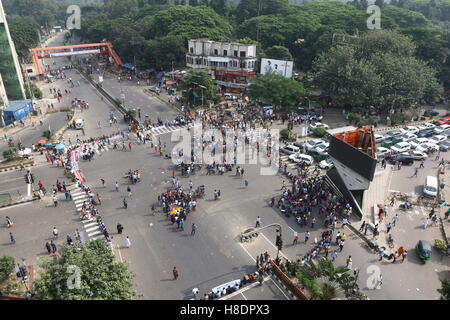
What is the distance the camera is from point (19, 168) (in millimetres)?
41250

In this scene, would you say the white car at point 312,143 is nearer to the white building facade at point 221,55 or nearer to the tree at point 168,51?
the white building facade at point 221,55

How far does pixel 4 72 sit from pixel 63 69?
3892cm

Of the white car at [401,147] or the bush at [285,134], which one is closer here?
the white car at [401,147]

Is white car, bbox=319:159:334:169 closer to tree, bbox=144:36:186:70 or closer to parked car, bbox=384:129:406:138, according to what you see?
parked car, bbox=384:129:406:138

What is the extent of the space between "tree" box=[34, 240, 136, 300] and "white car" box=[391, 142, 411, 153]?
128ft

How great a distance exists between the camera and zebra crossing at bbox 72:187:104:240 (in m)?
29.7

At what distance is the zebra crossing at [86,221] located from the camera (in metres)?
29.7

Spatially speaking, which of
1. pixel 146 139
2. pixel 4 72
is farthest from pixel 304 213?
pixel 4 72

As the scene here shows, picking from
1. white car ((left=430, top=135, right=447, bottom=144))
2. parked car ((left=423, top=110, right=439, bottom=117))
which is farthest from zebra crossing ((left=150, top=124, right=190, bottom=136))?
parked car ((left=423, top=110, right=439, bottom=117))

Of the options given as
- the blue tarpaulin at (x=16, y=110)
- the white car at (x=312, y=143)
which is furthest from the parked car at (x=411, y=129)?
the blue tarpaulin at (x=16, y=110)

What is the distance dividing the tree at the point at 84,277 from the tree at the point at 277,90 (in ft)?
143

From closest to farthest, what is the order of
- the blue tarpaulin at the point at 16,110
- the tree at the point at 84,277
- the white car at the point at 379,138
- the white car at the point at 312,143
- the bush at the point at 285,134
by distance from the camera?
1. the tree at the point at 84,277
2. the white car at the point at 312,143
3. the bush at the point at 285,134
4. the white car at the point at 379,138
5. the blue tarpaulin at the point at 16,110

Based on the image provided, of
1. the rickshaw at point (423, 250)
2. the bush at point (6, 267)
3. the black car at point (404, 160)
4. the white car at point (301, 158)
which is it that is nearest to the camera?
the bush at point (6, 267)

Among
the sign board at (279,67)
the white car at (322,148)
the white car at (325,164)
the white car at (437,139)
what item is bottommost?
the white car at (325,164)
